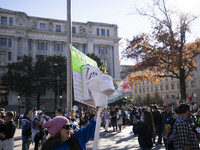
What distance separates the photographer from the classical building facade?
48.2 metres

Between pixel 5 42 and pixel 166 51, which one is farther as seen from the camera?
pixel 5 42

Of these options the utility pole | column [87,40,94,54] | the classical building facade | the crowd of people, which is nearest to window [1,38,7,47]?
the classical building facade

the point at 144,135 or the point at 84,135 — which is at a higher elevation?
the point at 84,135

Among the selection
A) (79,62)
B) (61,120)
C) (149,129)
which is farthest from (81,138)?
(149,129)

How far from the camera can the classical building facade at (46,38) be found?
48.2 meters

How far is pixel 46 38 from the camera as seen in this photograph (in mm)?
52781

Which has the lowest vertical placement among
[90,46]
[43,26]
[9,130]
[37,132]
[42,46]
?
[37,132]

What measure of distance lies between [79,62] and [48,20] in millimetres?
54575

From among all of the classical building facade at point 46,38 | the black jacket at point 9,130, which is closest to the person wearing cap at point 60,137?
the black jacket at point 9,130

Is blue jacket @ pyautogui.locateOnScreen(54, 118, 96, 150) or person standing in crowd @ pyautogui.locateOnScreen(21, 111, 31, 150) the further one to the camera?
person standing in crowd @ pyautogui.locateOnScreen(21, 111, 31, 150)

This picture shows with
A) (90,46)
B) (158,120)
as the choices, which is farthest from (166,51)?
(90,46)

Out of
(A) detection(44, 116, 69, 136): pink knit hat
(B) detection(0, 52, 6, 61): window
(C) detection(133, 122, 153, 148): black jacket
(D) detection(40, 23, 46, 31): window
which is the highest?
(D) detection(40, 23, 46, 31): window

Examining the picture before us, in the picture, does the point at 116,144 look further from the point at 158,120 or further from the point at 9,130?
the point at 9,130

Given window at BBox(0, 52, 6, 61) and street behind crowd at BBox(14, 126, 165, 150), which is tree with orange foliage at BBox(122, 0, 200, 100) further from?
window at BBox(0, 52, 6, 61)
